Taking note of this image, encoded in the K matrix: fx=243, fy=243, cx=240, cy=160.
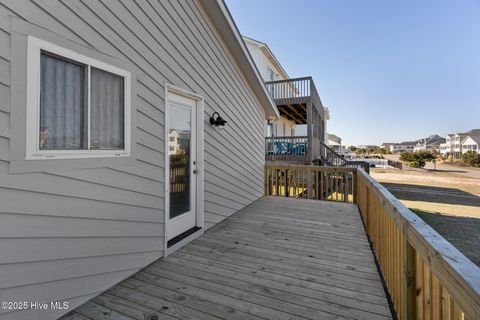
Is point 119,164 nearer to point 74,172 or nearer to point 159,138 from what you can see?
point 74,172

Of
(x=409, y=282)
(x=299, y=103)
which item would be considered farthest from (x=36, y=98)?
(x=299, y=103)

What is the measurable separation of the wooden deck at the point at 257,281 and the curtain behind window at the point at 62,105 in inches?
54.9

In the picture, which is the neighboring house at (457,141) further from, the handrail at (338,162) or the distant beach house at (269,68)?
the distant beach house at (269,68)

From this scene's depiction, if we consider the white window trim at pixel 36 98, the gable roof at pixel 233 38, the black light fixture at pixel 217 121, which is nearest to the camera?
the white window trim at pixel 36 98

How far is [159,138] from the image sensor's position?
9.65ft

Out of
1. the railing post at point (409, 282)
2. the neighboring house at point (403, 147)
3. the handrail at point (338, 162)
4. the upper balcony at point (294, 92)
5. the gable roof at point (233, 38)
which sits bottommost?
the railing post at point (409, 282)

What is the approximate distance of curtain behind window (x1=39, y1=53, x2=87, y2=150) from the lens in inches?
69.4

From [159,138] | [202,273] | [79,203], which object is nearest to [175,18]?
[159,138]

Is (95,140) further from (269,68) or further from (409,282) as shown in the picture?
(269,68)

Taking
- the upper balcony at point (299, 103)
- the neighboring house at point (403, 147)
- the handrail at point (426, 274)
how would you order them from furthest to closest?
1. the neighboring house at point (403, 147)
2. the upper balcony at point (299, 103)
3. the handrail at point (426, 274)

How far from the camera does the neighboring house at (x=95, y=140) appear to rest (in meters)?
1.62

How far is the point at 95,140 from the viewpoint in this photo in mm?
2139

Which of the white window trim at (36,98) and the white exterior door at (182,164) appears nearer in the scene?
the white window trim at (36,98)

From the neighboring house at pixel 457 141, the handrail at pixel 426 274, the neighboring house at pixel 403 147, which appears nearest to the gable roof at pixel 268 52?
the handrail at pixel 426 274
